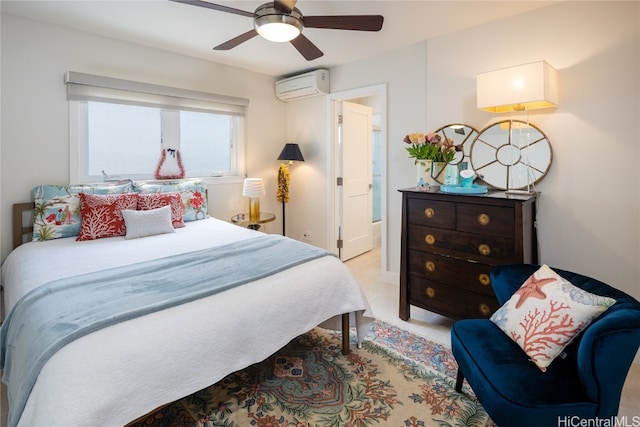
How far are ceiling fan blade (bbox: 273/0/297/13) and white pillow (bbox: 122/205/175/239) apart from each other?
1867 millimetres

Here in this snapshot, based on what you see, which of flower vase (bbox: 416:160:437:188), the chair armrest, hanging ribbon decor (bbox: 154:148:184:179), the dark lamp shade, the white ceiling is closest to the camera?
the chair armrest

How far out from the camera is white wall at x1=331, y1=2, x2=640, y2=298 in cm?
218

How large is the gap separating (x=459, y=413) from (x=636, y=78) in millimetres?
2338

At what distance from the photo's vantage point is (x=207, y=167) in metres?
3.88

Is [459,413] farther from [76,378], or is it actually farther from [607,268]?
[76,378]

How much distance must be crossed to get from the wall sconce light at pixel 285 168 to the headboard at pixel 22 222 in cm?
245

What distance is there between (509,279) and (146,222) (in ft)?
8.60

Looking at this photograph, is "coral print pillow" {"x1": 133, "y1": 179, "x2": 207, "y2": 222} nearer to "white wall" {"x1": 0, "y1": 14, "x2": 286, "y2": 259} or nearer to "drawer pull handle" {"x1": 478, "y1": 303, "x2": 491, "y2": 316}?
"white wall" {"x1": 0, "y1": 14, "x2": 286, "y2": 259}

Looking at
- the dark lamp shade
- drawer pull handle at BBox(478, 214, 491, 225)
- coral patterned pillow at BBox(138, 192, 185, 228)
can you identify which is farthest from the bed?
the dark lamp shade

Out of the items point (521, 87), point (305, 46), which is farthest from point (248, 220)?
point (521, 87)

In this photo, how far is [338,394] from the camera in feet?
6.13

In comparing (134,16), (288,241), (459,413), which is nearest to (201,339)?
(288,241)

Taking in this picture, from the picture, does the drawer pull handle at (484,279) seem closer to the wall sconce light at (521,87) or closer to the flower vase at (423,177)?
the flower vase at (423,177)

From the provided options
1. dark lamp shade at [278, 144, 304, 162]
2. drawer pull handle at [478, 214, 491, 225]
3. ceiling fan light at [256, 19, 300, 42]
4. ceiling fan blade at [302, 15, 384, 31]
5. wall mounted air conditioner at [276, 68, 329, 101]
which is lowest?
drawer pull handle at [478, 214, 491, 225]
